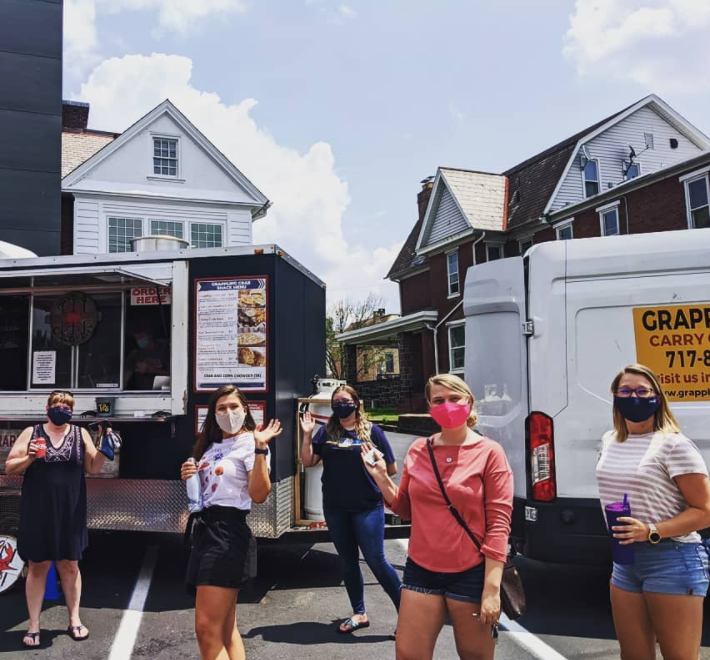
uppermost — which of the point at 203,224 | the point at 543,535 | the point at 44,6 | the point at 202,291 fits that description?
the point at 44,6

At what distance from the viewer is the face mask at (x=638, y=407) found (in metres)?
3.11

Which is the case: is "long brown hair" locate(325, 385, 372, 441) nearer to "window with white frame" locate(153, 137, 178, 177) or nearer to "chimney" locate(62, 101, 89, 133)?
"window with white frame" locate(153, 137, 178, 177)

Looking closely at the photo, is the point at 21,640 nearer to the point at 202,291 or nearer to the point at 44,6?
the point at 202,291

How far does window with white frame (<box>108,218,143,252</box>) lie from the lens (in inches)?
722

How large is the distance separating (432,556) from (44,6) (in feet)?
59.7

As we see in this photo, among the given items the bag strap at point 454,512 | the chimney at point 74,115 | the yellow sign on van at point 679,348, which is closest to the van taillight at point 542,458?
the yellow sign on van at point 679,348

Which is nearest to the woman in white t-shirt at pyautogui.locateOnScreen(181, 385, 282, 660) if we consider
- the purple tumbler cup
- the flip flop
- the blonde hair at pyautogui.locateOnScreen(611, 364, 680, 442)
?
the flip flop

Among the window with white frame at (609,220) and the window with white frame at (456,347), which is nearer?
the window with white frame at (609,220)

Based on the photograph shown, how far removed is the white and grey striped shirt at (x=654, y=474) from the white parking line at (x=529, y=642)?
169 cm

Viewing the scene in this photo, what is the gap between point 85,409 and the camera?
5996 millimetres

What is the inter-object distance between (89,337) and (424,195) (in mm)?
25739

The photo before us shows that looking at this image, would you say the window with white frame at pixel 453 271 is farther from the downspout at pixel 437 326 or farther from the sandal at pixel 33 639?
the sandal at pixel 33 639

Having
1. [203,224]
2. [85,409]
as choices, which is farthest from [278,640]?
[203,224]

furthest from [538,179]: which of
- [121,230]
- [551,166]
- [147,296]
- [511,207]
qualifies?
[147,296]
